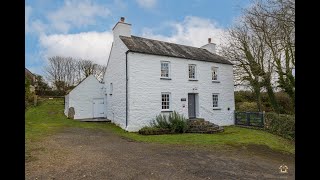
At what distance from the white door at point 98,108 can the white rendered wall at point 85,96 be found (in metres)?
0.36

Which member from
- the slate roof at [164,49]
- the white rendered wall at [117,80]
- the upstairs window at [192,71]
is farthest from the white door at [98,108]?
the upstairs window at [192,71]

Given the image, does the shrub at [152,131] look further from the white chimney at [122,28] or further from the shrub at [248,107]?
the shrub at [248,107]

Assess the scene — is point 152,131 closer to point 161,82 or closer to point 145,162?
point 161,82

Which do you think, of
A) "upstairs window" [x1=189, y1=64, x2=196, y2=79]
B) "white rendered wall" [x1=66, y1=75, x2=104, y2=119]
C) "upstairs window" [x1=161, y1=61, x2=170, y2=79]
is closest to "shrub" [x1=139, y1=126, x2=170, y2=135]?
"upstairs window" [x1=161, y1=61, x2=170, y2=79]

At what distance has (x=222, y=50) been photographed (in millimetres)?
25000

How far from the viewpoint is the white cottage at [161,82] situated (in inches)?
700

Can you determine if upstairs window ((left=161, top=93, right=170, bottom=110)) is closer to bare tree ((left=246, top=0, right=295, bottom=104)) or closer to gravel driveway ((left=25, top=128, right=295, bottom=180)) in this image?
gravel driveway ((left=25, top=128, right=295, bottom=180))

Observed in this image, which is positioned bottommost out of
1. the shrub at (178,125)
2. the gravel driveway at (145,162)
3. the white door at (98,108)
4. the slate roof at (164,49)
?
the gravel driveway at (145,162)

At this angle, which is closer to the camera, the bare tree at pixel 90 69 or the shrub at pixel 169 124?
the shrub at pixel 169 124

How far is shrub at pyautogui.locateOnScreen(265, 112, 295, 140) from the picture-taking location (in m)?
17.3

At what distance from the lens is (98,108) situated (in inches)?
1017
